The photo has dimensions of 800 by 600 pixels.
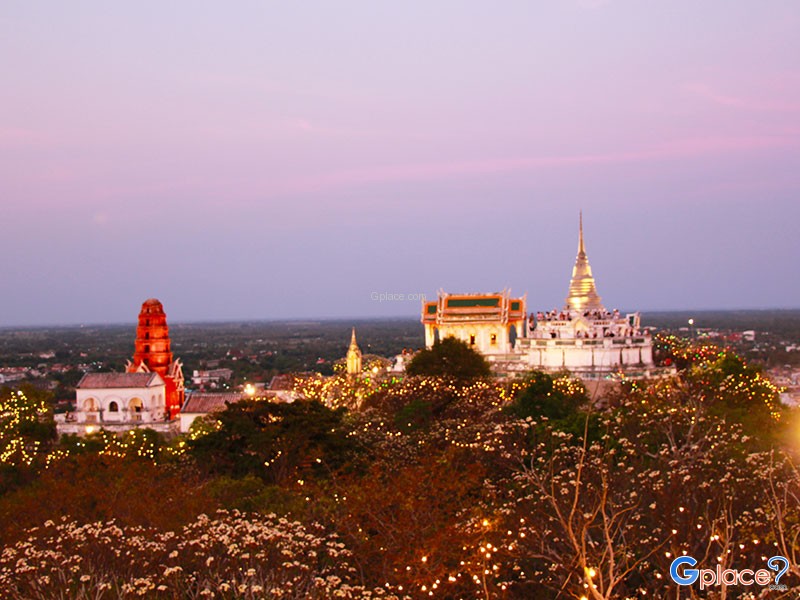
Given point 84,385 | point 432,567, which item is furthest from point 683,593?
point 84,385

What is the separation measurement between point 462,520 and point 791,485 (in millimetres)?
6957

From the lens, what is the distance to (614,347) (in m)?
59.3

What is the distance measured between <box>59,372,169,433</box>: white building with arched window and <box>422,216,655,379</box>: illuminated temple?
16802 mm

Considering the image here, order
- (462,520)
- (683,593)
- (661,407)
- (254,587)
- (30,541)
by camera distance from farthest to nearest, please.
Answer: (661,407)
(462,520)
(30,541)
(683,593)
(254,587)

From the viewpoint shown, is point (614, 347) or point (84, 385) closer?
point (84, 385)

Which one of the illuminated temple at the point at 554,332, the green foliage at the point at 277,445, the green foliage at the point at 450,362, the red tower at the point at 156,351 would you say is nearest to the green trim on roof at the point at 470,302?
the illuminated temple at the point at 554,332

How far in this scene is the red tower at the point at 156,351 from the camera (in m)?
59.4

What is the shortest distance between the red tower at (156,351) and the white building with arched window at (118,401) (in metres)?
4.07

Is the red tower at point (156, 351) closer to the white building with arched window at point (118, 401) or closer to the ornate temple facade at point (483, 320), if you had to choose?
the white building with arched window at point (118, 401)

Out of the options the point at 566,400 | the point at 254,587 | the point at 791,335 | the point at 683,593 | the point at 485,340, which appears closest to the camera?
the point at 254,587

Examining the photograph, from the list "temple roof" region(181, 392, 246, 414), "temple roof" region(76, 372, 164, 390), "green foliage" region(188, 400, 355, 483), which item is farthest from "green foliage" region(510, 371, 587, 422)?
"temple roof" region(76, 372, 164, 390)

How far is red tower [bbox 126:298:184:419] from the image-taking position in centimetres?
5944

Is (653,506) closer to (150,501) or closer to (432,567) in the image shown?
(432,567)

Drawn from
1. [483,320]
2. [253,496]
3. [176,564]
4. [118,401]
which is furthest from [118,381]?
[176,564]
